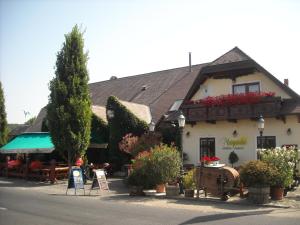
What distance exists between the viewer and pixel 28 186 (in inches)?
906

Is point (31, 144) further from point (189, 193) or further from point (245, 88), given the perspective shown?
point (189, 193)

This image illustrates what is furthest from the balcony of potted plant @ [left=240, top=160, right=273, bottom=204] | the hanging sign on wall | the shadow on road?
the shadow on road

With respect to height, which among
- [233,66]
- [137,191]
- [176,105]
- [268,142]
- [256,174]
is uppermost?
[233,66]

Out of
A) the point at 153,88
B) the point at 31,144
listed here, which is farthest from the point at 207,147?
the point at 31,144

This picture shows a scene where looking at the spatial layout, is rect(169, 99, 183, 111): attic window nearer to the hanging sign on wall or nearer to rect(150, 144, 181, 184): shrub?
the hanging sign on wall

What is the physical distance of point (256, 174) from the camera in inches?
618

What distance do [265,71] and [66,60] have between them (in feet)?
38.6

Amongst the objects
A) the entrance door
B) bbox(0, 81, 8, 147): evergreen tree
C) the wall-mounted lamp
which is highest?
bbox(0, 81, 8, 147): evergreen tree

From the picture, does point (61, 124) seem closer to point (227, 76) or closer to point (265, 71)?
point (227, 76)

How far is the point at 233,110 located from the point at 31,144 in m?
13.4

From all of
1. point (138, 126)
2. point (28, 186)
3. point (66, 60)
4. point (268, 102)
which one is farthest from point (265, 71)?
point (28, 186)

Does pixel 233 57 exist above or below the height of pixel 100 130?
above

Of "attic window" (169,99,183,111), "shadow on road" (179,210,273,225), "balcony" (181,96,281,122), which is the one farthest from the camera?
"attic window" (169,99,183,111)

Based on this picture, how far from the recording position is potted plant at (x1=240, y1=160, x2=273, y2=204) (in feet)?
51.0
